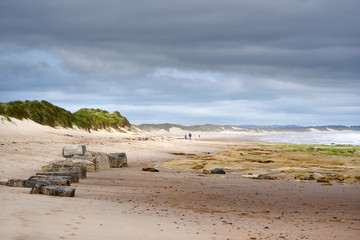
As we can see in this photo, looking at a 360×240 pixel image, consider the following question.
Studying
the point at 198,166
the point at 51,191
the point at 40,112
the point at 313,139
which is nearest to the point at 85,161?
the point at 198,166

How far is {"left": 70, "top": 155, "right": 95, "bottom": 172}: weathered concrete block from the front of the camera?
674 inches

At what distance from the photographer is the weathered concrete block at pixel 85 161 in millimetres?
17120

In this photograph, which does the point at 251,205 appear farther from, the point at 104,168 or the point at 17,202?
the point at 104,168

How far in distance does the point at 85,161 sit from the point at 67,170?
2449mm

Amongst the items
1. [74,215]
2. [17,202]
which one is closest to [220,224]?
[74,215]

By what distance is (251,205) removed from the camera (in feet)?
34.3

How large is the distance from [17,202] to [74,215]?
1.40 metres

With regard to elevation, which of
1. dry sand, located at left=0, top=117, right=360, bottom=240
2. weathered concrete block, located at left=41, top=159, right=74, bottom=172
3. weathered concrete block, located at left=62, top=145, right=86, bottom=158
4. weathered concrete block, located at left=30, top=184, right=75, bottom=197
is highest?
weathered concrete block, located at left=62, top=145, right=86, bottom=158

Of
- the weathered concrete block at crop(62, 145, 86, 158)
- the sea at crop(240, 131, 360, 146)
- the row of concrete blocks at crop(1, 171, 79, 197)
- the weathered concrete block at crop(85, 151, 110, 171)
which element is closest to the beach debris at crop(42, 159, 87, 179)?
the row of concrete blocks at crop(1, 171, 79, 197)

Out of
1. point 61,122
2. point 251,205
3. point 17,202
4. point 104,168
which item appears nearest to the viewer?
point 17,202

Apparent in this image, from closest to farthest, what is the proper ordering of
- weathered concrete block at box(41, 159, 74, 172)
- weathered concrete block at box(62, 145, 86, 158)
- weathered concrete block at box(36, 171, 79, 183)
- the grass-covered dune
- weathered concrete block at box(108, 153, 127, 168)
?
Result: weathered concrete block at box(36, 171, 79, 183) → weathered concrete block at box(41, 159, 74, 172) → weathered concrete block at box(62, 145, 86, 158) → weathered concrete block at box(108, 153, 127, 168) → the grass-covered dune

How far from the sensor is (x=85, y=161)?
58.1ft

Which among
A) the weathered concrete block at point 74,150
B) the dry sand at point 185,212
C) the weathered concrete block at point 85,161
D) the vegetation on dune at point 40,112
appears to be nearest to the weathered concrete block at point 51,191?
the dry sand at point 185,212

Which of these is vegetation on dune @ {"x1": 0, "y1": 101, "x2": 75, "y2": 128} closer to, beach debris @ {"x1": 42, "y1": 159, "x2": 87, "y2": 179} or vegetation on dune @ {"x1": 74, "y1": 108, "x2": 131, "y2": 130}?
vegetation on dune @ {"x1": 74, "y1": 108, "x2": 131, "y2": 130}
